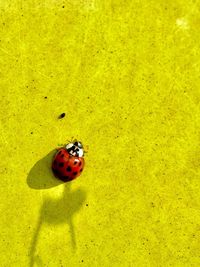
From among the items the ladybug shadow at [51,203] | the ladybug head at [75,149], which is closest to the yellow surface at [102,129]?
the ladybug shadow at [51,203]

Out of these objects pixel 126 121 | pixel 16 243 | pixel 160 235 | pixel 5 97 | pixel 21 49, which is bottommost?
pixel 160 235

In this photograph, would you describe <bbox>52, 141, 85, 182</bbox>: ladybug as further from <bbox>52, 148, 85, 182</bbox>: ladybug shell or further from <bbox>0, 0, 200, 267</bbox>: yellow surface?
<bbox>0, 0, 200, 267</bbox>: yellow surface

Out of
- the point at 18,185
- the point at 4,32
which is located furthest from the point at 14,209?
the point at 4,32

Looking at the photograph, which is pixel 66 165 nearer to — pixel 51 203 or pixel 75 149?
pixel 75 149

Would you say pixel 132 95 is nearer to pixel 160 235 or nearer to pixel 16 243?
pixel 160 235

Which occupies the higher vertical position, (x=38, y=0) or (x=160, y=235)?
(x=38, y=0)

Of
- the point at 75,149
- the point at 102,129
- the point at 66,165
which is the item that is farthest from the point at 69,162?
the point at 102,129
